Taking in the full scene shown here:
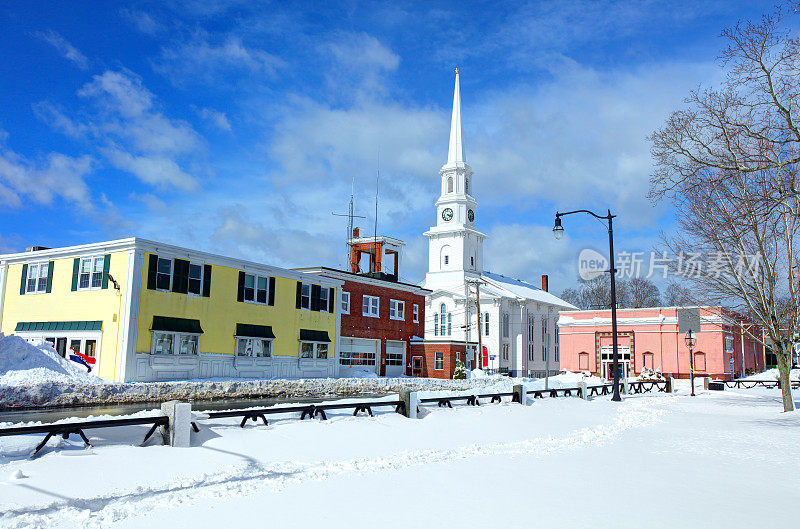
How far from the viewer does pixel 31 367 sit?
77.9 ft

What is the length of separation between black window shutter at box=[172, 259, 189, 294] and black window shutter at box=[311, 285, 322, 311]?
9340 mm

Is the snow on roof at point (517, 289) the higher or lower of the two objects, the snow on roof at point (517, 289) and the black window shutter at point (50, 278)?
the higher

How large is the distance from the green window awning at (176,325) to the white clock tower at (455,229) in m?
42.0

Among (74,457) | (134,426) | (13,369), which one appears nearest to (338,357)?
(13,369)

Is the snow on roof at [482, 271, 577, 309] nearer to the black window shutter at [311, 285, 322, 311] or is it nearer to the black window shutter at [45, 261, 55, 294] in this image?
the black window shutter at [311, 285, 322, 311]

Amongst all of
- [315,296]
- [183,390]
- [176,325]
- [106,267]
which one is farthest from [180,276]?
[315,296]

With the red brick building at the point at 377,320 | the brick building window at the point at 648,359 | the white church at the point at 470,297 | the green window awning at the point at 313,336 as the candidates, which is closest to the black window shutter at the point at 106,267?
the green window awning at the point at 313,336

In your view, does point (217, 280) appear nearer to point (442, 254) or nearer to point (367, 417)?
point (367, 417)

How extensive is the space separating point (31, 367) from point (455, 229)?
166 ft

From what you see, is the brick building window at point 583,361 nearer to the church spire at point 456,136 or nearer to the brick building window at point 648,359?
the brick building window at point 648,359

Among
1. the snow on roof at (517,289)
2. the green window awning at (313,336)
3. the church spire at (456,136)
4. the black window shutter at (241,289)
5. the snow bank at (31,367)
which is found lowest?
the snow bank at (31,367)

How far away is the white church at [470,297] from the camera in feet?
213

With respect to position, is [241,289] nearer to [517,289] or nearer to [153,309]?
[153,309]

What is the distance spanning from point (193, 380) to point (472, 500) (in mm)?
22011
